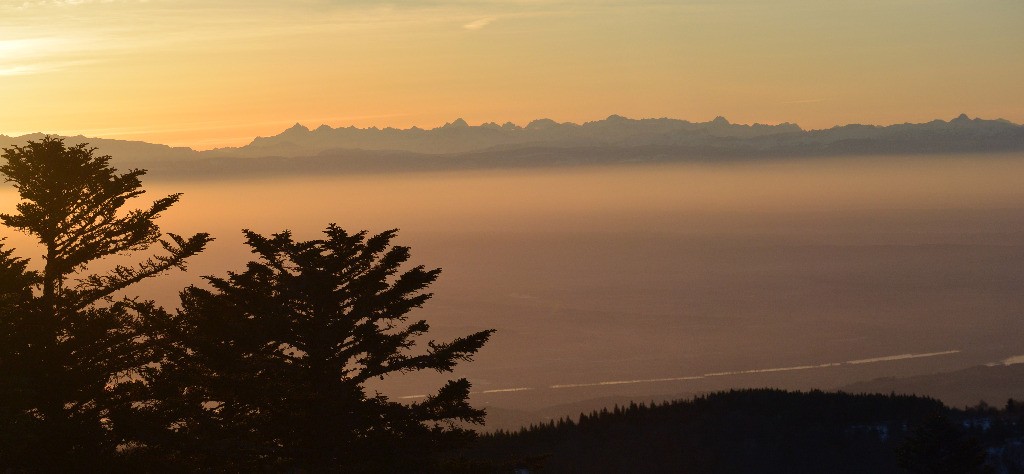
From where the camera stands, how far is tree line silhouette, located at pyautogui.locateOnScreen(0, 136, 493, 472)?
25812mm

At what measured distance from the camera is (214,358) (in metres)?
27.3

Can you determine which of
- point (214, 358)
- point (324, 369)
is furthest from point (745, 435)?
point (324, 369)

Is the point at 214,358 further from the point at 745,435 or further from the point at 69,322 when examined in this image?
the point at 745,435

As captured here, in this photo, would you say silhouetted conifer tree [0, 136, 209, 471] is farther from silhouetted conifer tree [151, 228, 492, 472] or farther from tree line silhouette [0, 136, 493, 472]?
silhouetted conifer tree [151, 228, 492, 472]

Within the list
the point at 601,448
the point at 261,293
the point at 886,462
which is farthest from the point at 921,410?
the point at 261,293

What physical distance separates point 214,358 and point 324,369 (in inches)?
127

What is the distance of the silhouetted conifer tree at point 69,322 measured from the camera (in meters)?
26.2

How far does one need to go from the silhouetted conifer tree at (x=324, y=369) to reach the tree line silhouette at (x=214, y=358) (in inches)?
1.3

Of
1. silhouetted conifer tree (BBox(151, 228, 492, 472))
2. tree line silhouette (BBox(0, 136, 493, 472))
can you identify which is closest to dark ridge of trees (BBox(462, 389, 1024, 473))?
tree line silhouette (BBox(0, 136, 493, 472))

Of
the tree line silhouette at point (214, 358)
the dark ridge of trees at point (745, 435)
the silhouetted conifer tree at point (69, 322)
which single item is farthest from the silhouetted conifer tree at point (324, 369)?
the dark ridge of trees at point (745, 435)

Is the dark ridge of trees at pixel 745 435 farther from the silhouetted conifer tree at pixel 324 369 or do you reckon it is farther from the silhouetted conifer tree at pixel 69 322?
the silhouetted conifer tree at pixel 324 369

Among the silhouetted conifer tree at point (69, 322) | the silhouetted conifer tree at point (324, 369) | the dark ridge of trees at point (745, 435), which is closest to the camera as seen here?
the silhouetted conifer tree at point (324, 369)

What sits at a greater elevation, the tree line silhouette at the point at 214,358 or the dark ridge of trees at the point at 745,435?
the tree line silhouette at the point at 214,358

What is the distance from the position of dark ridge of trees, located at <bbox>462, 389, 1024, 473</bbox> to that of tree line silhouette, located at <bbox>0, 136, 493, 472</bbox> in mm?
84346
